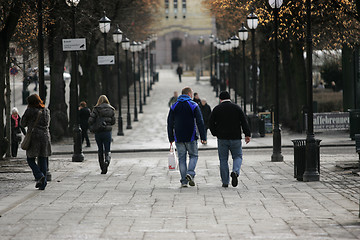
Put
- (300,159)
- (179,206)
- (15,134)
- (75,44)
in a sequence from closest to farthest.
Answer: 1. (179,206)
2. (300,159)
3. (75,44)
4. (15,134)

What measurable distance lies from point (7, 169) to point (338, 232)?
1078cm

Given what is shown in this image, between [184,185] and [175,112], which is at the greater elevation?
[175,112]

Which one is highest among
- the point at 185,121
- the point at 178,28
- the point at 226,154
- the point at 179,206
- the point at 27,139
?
the point at 178,28

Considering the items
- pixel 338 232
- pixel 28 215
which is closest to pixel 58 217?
pixel 28 215

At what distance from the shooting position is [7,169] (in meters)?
18.4

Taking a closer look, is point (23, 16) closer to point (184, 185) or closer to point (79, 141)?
point (79, 141)

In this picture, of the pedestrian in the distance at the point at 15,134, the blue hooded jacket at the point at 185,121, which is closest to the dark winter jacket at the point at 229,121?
the blue hooded jacket at the point at 185,121

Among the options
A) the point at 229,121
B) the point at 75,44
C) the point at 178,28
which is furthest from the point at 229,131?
the point at 178,28

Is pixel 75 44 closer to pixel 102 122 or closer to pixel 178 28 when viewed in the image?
pixel 102 122

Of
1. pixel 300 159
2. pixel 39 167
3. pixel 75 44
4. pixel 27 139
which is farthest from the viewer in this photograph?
pixel 75 44

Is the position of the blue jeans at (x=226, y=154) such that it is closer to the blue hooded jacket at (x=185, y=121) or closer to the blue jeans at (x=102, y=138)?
the blue hooded jacket at (x=185, y=121)

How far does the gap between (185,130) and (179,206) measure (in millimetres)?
2771

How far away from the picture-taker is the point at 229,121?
14.1 meters

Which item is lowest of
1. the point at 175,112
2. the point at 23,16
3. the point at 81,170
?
the point at 81,170
